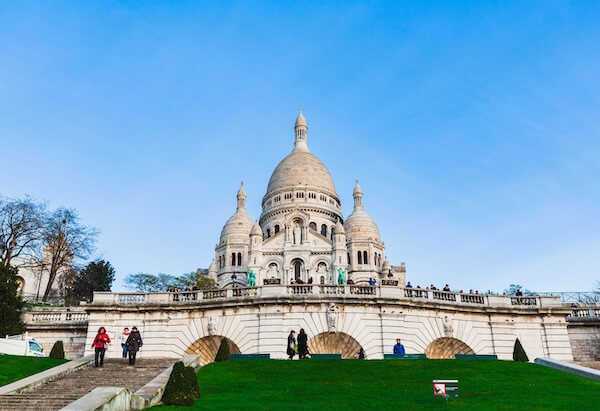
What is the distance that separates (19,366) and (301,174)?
9721 centimetres

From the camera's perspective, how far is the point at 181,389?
56.1 ft

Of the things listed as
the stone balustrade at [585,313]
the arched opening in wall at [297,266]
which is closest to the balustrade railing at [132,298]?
the stone balustrade at [585,313]

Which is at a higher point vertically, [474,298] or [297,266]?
[297,266]

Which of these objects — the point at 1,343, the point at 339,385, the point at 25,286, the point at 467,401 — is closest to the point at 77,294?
the point at 25,286

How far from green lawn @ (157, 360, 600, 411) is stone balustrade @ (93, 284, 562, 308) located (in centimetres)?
597

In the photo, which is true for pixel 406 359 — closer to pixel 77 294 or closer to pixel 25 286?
pixel 77 294

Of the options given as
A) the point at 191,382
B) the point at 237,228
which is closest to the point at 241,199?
the point at 237,228

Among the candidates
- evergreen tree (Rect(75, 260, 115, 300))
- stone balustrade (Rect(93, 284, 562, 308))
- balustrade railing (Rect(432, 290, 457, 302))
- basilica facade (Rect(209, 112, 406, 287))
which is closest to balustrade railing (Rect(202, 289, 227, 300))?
stone balustrade (Rect(93, 284, 562, 308))

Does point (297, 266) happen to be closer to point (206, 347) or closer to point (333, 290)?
point (206, 347)

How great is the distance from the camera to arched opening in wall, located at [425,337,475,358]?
3141 cm

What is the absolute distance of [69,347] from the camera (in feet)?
111

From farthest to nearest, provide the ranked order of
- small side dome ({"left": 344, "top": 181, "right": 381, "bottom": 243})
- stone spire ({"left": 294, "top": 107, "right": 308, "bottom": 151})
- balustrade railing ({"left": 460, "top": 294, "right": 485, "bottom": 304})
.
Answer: stone spire ({"left": 294, "top": 107, "right": 308, "bottom": 151}) < small side dome ({"left": 344, "top": 181, "right": 381, "bottom": 243}) < balustrade railing ({"left": 460, "top": 294, "right": 485, "bottom": 304})

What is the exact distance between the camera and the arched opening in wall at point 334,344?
29844mm

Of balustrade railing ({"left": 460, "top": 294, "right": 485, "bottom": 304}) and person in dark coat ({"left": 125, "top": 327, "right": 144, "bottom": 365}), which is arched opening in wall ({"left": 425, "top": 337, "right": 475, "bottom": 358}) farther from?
person in dark coat ({"left": 125, "top": 327, "right": 144, "bottom": 365})
